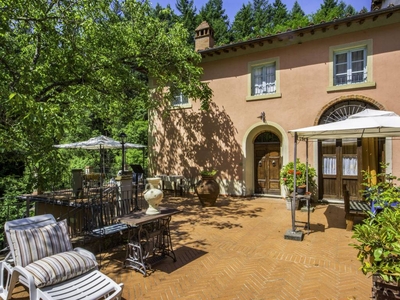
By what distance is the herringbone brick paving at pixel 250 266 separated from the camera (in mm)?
3631

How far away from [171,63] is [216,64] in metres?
3.01

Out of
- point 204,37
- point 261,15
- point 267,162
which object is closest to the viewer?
point 267,162

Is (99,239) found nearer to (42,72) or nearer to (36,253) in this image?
(36,253)

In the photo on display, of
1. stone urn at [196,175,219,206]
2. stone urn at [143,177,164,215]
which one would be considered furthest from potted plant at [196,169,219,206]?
stone urn at [143,177,164,215]

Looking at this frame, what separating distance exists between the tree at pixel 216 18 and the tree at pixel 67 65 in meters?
15.9

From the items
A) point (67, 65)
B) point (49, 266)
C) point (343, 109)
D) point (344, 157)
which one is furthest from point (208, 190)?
point (49, 266)

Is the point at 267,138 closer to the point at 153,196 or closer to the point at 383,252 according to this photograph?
the point at 153,196

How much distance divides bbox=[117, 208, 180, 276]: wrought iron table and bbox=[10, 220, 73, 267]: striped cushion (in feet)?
2.92

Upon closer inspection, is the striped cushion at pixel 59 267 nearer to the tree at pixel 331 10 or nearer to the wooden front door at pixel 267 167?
the wooden front door at pixel 267 167

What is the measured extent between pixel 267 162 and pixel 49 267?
944cm

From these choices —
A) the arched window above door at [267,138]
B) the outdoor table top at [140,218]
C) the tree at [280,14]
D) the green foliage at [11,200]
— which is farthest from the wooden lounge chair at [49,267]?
the tree at [280,14]

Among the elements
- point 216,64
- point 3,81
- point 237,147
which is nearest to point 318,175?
point 237,147

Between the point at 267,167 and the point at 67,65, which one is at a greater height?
the point at 67,65

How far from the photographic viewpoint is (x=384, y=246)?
2270 millimetres
